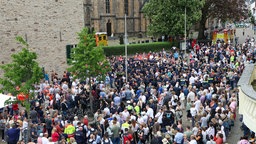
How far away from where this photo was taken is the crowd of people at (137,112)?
13.8 meters

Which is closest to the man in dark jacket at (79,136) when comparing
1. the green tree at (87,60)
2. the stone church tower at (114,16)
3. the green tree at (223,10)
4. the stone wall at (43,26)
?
the green tree at (87,60)

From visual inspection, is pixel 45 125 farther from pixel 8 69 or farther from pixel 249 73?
pixel 249 73

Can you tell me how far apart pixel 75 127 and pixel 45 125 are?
5.45 ft

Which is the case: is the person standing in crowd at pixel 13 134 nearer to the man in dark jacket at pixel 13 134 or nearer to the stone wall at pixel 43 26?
the man in dark jacket at pixel 13 134

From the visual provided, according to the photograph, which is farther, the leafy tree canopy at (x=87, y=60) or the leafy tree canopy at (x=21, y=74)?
the leafy tree canopy at (x=87, y=60)

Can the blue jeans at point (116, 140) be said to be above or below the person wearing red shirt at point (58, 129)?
below

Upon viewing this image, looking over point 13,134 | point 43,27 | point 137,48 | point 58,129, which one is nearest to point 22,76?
point 13,134

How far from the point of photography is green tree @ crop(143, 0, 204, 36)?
43094 millimetres

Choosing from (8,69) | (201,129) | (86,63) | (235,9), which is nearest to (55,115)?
(8,69)

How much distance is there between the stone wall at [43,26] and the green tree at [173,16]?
15.8 m

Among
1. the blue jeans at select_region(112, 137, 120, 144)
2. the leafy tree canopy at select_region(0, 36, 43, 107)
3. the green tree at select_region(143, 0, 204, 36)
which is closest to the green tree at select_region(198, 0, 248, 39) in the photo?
the green tree at select_region(143, 0, 204, 36)

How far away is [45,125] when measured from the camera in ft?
50.4

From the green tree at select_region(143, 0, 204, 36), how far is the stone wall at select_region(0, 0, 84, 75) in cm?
1583

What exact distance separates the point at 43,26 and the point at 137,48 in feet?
56.3
